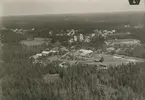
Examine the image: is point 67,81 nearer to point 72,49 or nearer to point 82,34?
point 72,49

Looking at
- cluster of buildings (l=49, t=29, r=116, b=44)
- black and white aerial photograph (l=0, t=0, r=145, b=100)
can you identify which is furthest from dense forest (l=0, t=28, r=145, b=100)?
cluster of buildings (l=49, t=29, r=116, b=44)

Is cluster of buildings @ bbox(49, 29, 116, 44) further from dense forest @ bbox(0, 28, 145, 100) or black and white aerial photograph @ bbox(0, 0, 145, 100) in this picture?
dense forest @ bbox(0, 28, 145, 100)

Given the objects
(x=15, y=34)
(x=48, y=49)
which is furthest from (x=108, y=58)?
(x=15, y=34)

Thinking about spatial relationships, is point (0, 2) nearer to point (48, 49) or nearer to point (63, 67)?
point (48, 49)

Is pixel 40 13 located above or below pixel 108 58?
above

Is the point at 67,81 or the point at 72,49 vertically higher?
the point at 72,49

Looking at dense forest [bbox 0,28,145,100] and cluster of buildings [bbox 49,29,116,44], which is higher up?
cluster of buildings [bbox 49,29,116,44]

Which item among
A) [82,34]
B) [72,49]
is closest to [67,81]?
[72,49]
